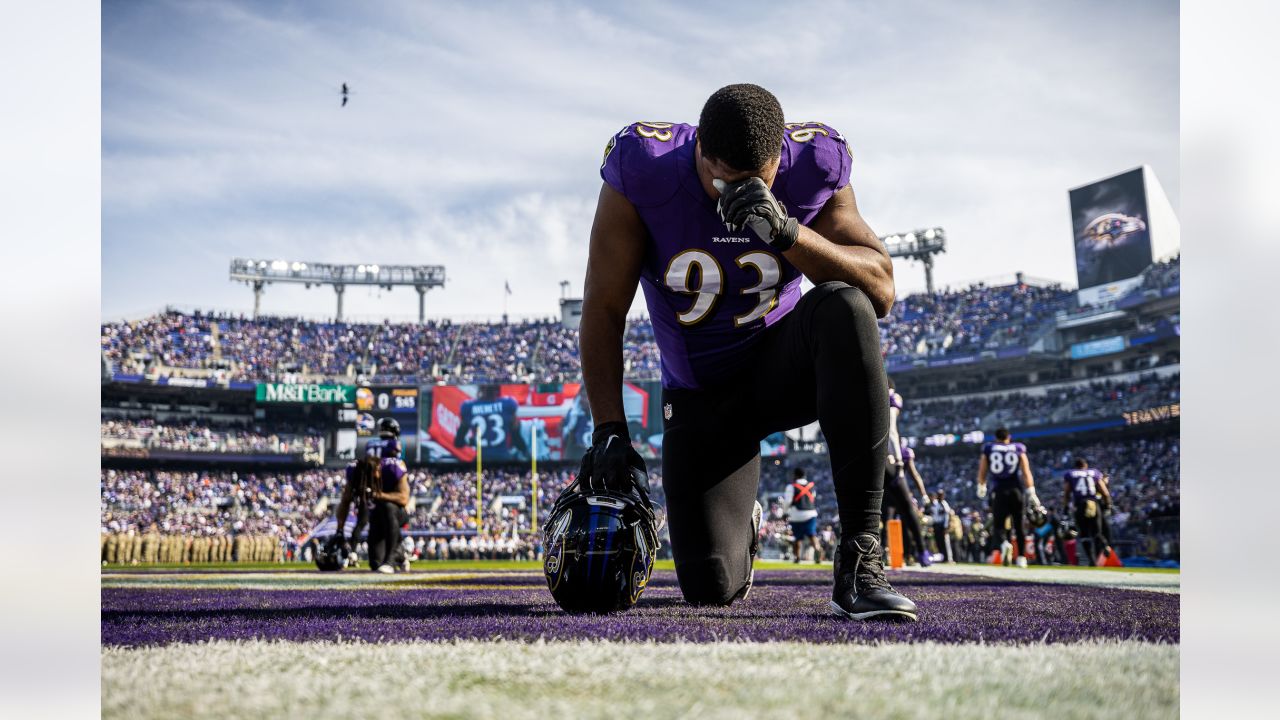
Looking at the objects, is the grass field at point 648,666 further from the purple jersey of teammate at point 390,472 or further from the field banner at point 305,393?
Answer: the field banner at point 305,393

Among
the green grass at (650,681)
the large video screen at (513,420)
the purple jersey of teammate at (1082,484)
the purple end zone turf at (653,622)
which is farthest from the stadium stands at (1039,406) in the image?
the green grass at (650,681)

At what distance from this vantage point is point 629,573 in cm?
248

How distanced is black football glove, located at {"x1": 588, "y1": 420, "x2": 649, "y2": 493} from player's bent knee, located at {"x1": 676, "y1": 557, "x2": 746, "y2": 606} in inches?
26.2

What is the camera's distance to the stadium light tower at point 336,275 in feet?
149

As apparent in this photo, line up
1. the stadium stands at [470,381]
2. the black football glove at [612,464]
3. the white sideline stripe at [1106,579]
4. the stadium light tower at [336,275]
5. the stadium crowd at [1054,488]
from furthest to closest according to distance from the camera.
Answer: the stadium light tower at [336,275], the stadium stands at [470,381], the stadium crowd at [1054,488], the white sideline stripe at [1106,579], the black football glove at [612,464]

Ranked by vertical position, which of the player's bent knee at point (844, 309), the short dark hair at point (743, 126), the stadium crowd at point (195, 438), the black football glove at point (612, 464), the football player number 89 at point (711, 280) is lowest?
the stadium crowd at point (195, 438)

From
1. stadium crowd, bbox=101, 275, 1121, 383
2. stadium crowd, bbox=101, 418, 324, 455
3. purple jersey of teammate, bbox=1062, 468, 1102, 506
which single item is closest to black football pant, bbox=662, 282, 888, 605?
purple jersey of teammate, bbox=1062, 468, 1102, 506

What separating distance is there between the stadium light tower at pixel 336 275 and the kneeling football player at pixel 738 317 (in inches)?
1662

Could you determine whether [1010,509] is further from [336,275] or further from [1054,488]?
[336,275]

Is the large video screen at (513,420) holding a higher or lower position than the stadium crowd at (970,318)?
lower

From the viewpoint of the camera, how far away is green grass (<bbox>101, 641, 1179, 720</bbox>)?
1.13m

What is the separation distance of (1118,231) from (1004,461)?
92.5 feet

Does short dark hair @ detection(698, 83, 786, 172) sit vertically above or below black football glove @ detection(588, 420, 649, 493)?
above

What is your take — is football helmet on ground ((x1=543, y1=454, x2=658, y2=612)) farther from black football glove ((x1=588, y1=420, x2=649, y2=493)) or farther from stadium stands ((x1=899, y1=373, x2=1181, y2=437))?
stadium stands ((x1=899, y1=373, x2=1181, y2=437))
